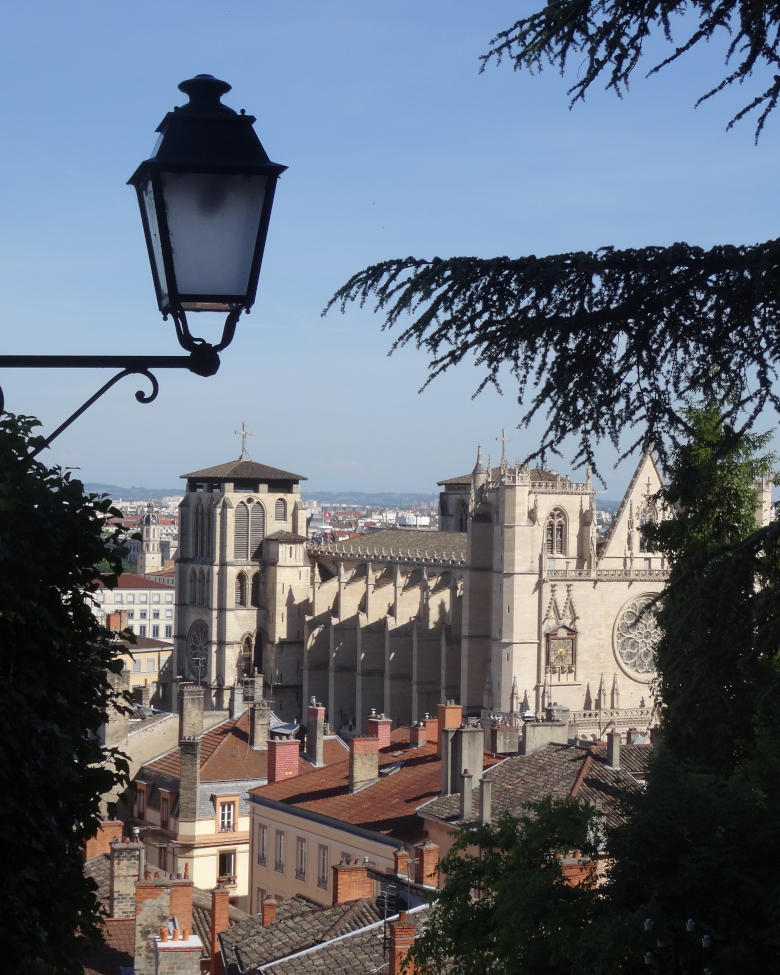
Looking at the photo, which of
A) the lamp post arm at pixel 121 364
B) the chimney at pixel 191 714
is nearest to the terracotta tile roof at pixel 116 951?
the lamp post arm at pixel 121 364

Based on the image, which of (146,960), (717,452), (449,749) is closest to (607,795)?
(449,749)

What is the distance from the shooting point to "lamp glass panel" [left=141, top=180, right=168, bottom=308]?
429 centimetres

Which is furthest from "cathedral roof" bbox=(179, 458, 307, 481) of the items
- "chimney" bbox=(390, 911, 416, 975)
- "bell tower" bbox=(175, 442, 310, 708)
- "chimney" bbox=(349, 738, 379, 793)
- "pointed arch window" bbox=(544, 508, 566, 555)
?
"chimney" bbox=(390, 911, 416, 975)

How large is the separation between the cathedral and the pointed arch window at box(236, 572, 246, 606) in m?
0.09

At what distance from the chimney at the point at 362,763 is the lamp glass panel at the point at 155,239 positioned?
2685cm

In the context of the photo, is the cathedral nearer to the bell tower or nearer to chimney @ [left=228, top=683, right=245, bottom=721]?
the bell tower

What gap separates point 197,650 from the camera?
86.7 m

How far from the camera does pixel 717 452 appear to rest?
6273 millimetres

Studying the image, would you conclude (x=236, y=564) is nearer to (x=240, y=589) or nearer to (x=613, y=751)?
(x=240, y=589)

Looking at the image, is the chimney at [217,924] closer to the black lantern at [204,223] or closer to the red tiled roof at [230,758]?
the red tiled roof at [230,758]

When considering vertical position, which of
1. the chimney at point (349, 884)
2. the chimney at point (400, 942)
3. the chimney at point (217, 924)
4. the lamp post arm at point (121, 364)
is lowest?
the chimney at point (217, 924)

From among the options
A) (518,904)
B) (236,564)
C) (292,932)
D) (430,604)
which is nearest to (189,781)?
(292,932)

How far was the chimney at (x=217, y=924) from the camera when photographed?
21.5 m

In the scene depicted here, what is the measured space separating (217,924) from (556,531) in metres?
47.4
